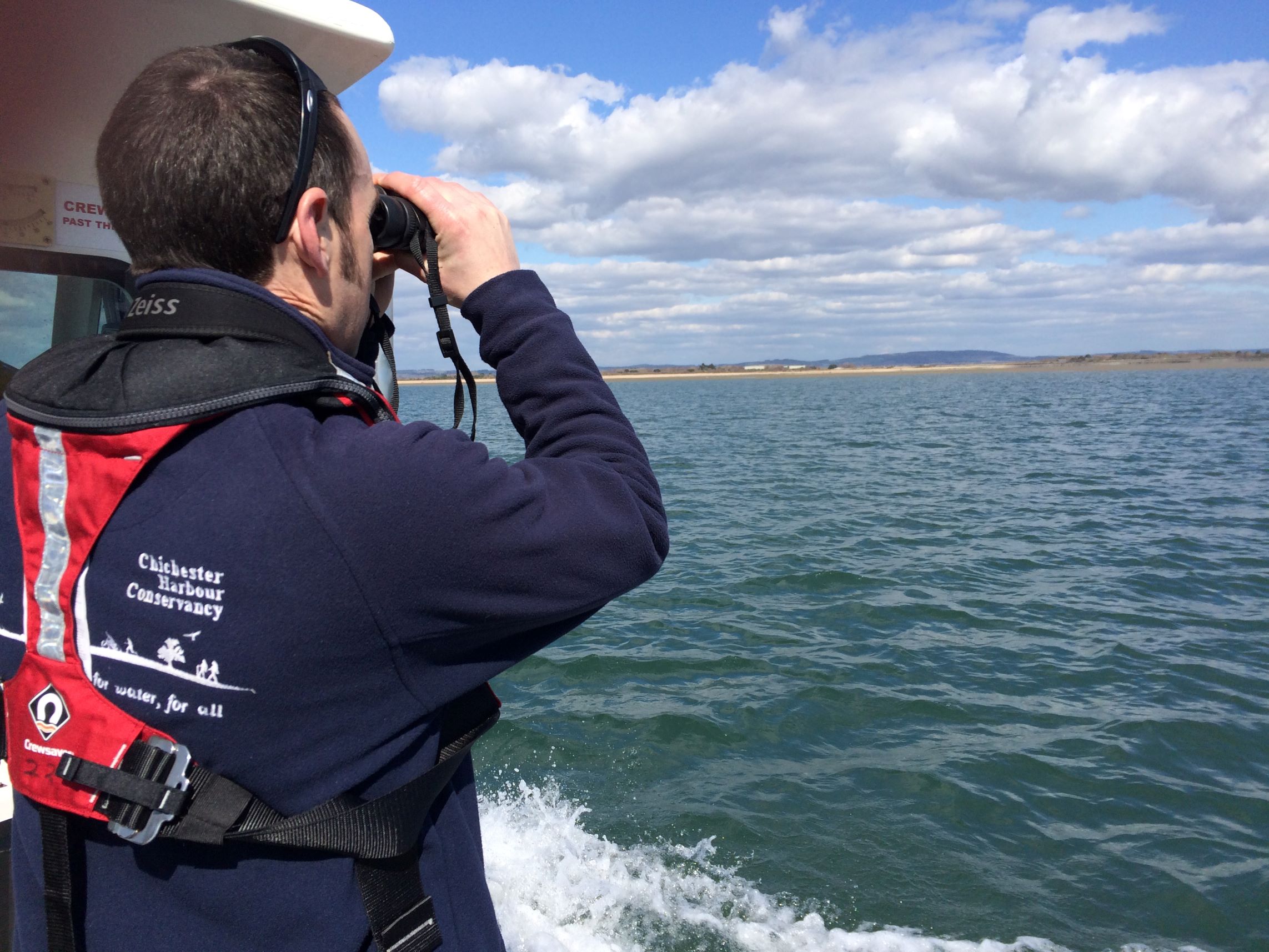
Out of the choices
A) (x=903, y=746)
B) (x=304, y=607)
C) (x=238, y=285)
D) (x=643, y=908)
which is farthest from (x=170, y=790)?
(x=903, y=746)

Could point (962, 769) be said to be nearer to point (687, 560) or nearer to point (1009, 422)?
point (687, 560)

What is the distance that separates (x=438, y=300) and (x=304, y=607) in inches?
23.5

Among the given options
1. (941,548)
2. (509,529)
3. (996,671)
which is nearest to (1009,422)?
(941,548)

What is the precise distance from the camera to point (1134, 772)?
6.49 metres

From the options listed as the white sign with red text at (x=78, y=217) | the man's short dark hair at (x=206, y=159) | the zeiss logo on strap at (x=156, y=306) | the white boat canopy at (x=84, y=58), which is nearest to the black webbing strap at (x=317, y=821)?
the zeiss logo on strap at (x=156, y=306)

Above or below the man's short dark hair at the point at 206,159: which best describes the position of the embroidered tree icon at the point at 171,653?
below

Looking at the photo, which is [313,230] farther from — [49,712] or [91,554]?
[49,712]

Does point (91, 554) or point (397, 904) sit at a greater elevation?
point (91, 554)

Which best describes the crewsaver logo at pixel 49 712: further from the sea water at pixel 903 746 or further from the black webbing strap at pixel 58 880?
the sea water at pixel 903 746

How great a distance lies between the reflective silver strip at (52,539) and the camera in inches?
42.3

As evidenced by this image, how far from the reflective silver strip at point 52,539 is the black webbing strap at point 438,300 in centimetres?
56

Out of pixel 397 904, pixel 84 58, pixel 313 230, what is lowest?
pixel 397 904

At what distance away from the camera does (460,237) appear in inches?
54.7

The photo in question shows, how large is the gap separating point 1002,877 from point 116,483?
5652 mm
